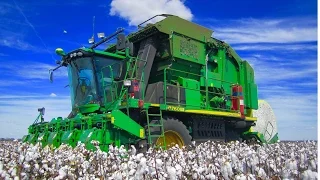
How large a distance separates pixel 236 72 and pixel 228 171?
11064mm

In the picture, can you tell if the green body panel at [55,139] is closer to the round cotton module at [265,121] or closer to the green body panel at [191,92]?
the green body panel at [191,92]

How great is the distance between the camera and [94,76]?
1006 cm

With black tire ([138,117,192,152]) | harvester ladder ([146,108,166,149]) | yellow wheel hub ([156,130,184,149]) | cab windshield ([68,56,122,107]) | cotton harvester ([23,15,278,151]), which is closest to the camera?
harvester ladder ([146,108,166,149])

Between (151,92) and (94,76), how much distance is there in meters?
1.70

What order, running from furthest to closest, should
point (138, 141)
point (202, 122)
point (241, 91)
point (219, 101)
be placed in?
point (241, 91) → point (219, 101) → point (202, 122) → point (138, 141)

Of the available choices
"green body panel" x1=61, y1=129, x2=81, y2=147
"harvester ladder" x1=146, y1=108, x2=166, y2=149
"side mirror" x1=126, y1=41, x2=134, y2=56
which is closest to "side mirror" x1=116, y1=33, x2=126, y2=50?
"side mirror" x1=126, y1=41, x2=134, y2=56

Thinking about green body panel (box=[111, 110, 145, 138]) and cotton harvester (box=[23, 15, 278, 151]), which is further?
cotton harvester (box=[23, 15, 278, 151])

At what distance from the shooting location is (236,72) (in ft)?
45.6

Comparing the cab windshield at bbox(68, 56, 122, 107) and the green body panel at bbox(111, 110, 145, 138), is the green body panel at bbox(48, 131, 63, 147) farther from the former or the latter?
the green body panel at bbox(111, 110, 145, 138)

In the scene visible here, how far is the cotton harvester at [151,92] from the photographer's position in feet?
30.3

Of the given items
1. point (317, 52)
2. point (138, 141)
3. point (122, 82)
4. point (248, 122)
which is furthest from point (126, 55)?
point (317, 52)

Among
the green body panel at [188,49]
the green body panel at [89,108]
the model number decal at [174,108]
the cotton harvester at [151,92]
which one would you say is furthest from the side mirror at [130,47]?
the model number decal at [174,108]

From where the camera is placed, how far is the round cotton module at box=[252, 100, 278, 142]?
647 inches

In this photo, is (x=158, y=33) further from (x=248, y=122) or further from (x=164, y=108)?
(x=248, y=122)
